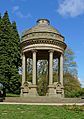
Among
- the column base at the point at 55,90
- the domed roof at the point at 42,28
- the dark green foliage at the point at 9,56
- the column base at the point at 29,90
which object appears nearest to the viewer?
the column base at the point at 55,90

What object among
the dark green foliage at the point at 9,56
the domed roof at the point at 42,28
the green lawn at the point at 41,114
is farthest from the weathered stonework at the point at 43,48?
the green lawn at the point at 41,114

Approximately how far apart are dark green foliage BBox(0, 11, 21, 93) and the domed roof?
5.22 metres

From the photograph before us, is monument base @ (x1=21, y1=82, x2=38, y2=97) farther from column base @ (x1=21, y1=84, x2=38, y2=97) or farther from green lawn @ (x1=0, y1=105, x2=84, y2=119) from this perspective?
green lawn @ (x1=0, y1=105, x2=84, y2=119)

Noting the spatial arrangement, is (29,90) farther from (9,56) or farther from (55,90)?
(9,56)

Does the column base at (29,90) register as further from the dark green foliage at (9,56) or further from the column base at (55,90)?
the dark green foliage at (9,56)

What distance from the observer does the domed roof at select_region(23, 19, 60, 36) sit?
4033 centimetres

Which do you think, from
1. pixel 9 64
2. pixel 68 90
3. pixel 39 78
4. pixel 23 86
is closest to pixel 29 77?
pixel 39 78

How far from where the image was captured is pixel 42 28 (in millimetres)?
40875

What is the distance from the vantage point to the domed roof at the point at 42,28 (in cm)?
4033

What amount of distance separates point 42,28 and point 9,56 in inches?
310

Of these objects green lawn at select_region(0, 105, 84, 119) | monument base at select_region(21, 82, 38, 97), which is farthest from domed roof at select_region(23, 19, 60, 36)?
green lawn at select_region(0, 105, 84, 119)

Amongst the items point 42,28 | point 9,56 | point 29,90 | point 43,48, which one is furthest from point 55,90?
point 9,56

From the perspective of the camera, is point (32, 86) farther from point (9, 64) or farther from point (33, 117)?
point (33, 117)

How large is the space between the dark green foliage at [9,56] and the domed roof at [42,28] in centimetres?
522
